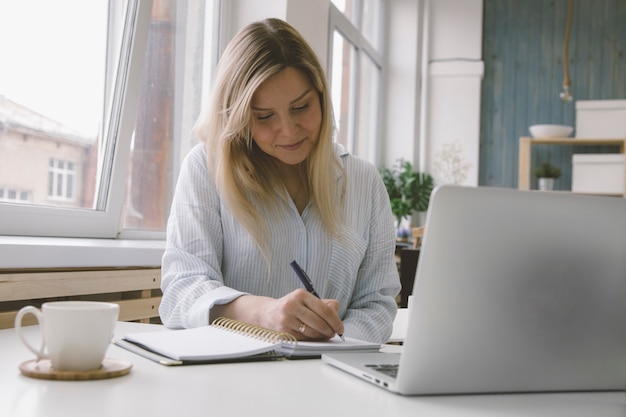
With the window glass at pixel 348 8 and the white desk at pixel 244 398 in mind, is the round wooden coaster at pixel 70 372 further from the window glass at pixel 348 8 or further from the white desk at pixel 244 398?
the window glass at pixel 348 8

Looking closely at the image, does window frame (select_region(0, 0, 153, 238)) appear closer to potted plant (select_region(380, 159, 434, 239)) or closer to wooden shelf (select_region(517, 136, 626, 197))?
potted plant (select_region(380, 159, 434, 239))

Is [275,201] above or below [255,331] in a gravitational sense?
above

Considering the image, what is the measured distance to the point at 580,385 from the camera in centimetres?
99

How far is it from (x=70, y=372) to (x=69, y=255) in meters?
0.87

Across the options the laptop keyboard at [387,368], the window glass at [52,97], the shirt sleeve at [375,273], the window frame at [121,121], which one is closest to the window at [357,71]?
the window frame at [121,121]

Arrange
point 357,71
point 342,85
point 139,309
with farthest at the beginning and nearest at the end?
point 357,71 → point 342,85 → point 139,309

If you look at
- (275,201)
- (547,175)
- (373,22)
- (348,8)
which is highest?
(373,22)

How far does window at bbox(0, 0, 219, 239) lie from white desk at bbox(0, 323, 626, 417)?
128 centimetres

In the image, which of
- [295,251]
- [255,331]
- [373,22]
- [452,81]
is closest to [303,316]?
[255,331]

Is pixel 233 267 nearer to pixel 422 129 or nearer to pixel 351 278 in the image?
pixel 351 278

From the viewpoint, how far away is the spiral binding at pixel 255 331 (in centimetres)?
121

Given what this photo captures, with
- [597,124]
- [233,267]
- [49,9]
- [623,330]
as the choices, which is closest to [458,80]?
[597,124]

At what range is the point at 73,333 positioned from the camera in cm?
95

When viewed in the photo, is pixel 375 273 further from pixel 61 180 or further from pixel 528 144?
pixel 528 144
